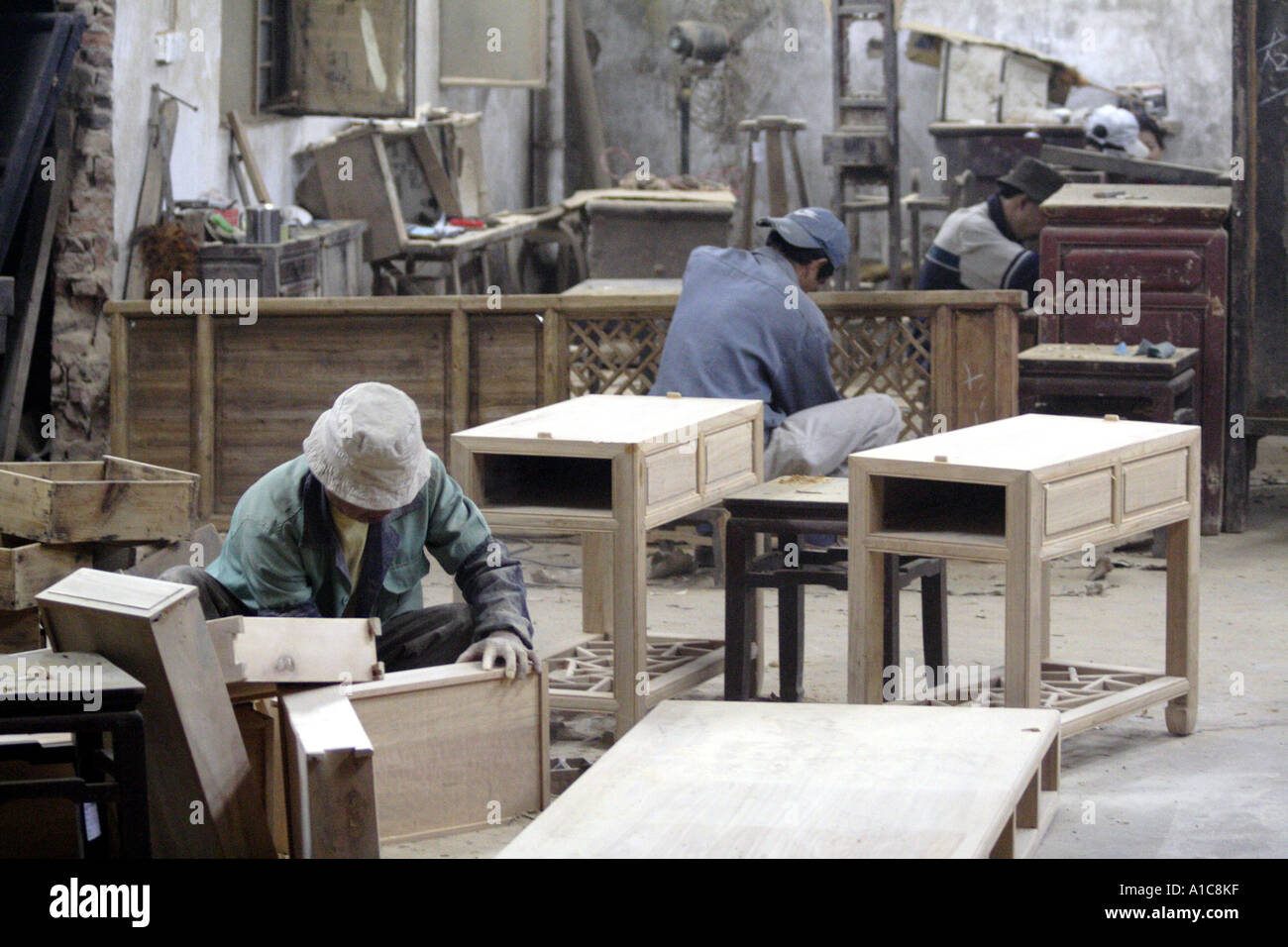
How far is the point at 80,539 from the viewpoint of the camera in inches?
208

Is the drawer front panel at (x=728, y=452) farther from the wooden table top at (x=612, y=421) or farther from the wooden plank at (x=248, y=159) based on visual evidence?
the wooden plank at (x=248, y=159)

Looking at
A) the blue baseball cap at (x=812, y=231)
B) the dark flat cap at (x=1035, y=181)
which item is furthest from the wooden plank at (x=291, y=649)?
the dark flat cap at (x=1035, y=181)

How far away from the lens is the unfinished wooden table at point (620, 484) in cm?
482

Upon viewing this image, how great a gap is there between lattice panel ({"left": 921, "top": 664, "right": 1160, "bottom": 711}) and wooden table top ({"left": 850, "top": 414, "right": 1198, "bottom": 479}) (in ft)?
2.29

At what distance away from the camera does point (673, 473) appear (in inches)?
197

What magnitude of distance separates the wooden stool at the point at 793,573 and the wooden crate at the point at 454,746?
1114mm

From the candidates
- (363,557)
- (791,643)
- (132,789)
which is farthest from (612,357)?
(132,789)

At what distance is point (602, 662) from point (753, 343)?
135 centimetres

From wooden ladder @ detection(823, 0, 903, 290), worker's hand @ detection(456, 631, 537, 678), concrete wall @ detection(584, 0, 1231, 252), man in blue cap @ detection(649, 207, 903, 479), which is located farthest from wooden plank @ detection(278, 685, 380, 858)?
concrete wall @ detection(584, 0, 1231, 252)

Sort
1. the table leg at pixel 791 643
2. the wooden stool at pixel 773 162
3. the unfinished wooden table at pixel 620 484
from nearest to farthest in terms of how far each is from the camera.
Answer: the unfinished wooden table at pixel 620 484
the table leg at pixel 791 643
the wooden stool at pixel 773 162

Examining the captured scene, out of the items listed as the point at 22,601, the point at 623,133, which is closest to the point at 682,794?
the point at 22,601

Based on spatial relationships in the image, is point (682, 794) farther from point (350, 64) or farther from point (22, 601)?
point (350, 64)

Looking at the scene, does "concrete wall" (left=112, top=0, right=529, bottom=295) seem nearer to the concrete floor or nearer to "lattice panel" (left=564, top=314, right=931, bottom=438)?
"lattice panel" (left=564, top=314, right=931, bottom=438)

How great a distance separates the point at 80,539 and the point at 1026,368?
13.2 ft
